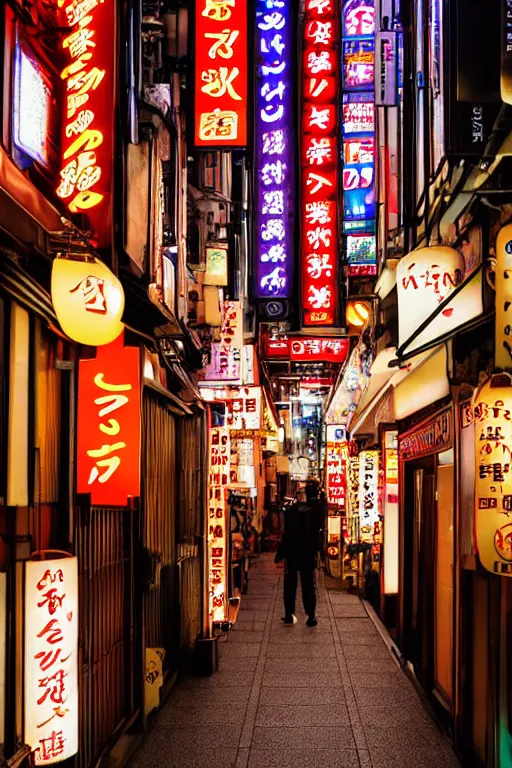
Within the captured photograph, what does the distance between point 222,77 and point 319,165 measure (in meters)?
4.19

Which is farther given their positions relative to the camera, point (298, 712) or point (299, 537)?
point (299, 537)

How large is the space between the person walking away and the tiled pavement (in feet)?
3.96

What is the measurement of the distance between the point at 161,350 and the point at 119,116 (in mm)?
3819

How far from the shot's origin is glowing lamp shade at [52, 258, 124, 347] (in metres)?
6.43

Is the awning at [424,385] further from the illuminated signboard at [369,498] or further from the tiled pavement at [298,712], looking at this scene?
the illuminated signboard at [369,498]

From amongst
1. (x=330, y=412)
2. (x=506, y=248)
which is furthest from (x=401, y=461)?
(x=330, y=412)

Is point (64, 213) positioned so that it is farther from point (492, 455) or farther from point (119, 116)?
point (492, 455)

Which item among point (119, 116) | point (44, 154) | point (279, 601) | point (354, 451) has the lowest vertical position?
point (279, 601)

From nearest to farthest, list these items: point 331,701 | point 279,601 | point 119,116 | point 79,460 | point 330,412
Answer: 1. point 79,460
2. point 119,116
3. point 331,701
4. point 279,601
5. point 330,412

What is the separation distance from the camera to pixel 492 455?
656 cm

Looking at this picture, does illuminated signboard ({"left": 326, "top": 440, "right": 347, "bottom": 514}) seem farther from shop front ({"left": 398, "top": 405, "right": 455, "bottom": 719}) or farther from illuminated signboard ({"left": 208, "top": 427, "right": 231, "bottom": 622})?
shop front ({"left": 398, "top": 405, "right": 455, "bottom": 719})

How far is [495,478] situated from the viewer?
651 centimetres

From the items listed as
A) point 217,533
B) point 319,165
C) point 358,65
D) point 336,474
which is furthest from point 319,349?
point 217,533

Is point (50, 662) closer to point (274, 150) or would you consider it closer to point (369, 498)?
point (274, 150)
